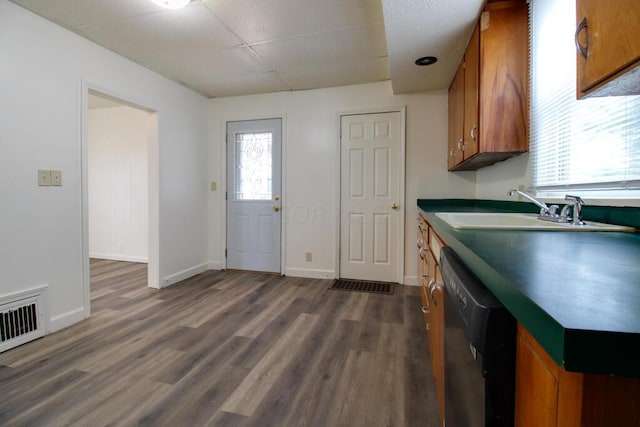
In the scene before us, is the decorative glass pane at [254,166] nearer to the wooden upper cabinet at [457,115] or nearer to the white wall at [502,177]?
the wooden upper cabinet at [457,115]

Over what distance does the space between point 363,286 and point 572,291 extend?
2.95m

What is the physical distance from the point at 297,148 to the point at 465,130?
199 centimetres

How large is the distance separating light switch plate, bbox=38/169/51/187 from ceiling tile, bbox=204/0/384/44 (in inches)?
66.9

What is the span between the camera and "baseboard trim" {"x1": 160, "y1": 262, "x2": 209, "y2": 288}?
327 cm

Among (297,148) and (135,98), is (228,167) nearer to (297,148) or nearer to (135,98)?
(297,148)

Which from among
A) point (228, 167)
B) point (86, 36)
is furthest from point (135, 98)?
point (228, 167)

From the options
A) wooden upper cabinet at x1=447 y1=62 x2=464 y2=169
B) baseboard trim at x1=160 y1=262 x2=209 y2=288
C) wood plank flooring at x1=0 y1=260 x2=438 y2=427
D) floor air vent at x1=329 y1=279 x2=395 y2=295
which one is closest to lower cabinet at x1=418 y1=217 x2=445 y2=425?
wood plank flooring at x1=0 y1=260 x2=438 y2=427

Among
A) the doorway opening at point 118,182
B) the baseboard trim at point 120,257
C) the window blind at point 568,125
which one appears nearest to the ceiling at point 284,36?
the window blind at point 568,125

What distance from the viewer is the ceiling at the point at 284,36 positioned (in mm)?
1960

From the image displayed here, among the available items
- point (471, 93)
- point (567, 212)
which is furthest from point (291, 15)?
point (567, 212)

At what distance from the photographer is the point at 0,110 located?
6.23 feet

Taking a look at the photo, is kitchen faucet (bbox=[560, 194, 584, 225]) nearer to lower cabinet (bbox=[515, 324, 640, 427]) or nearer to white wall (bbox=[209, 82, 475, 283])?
lower cabinet (bbox=[515, 324, 640, 427])

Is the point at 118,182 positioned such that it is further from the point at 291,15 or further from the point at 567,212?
the point at 567,212

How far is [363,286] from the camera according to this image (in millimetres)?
3273
